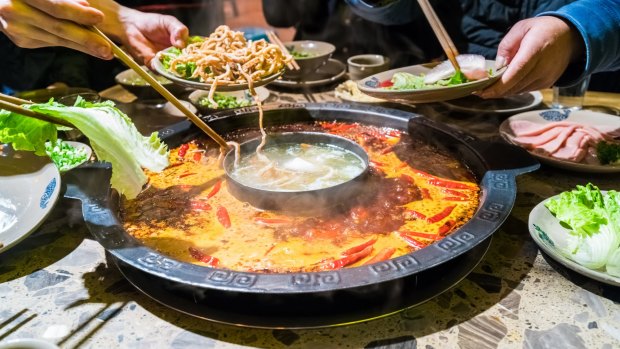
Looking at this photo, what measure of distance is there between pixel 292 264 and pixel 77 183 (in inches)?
A: 41.9

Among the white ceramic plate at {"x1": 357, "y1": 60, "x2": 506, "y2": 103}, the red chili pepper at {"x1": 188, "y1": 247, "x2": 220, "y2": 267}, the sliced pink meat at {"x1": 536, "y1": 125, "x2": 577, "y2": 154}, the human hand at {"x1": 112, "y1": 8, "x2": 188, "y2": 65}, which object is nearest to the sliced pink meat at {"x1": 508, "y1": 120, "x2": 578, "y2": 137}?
the sliced pink meat at {"x1": 536, "y1": 125, "x2": 577, "y2": 154}

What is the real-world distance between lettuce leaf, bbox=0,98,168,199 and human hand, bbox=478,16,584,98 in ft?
5.85

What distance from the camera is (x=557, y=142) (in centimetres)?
261

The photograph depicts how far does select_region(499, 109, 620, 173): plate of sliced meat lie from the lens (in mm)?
2455

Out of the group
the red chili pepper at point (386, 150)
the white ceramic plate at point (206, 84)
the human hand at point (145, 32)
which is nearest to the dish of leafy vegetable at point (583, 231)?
the red chili pepper at point (386, 150)

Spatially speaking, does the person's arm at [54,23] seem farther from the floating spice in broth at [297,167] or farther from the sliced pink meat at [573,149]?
the sliced pink meat at [573,149]

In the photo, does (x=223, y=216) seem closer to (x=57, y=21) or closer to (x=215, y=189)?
(x=215, y=189)

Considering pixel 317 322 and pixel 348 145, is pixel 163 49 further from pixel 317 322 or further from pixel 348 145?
pixel 317 322

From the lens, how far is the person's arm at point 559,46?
2320 millimetres

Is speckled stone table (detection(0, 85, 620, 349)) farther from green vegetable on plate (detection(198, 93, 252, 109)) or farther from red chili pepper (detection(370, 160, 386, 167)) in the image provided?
green vegetable on plate (detection(198, 93, 252, 109))

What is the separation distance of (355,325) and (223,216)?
89 cm

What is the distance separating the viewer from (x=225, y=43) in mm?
3141

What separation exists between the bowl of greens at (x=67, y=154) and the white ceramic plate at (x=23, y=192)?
17cm

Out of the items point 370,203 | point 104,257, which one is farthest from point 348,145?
point 104,257
